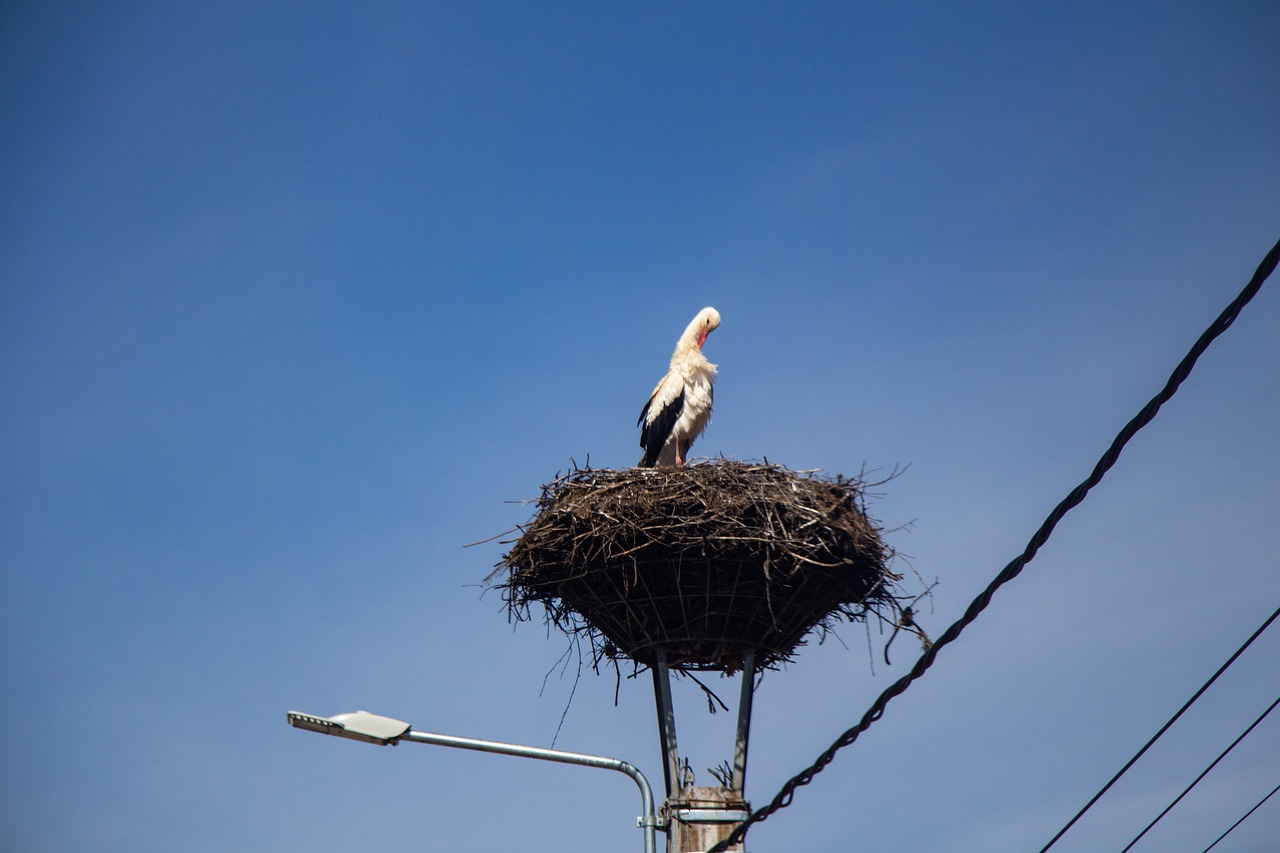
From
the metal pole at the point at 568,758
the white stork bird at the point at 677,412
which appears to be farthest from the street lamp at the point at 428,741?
the white stork bird at the point at 677,412

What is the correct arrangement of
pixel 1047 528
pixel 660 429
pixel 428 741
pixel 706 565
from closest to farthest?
pixel 1047 528, pixel 428 741, pixel 706 565, pixel 660 429

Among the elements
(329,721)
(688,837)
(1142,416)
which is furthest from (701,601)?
(1142,416)

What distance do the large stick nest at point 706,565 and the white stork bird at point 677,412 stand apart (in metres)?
2.82

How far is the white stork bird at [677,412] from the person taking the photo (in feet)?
36.7

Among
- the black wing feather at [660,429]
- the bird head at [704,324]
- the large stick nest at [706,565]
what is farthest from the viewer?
the bird head at [704,324]

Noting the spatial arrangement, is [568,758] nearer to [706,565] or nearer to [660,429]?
[706,565]

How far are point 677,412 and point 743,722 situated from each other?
4.37 meters

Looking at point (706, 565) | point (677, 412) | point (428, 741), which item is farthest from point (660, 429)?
point (428, 741)

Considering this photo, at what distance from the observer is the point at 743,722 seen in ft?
23.9

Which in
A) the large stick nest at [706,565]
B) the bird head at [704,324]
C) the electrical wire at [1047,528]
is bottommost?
the electrical wire at [1047,528]

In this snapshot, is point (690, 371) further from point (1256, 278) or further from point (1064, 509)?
point (1256, 278)

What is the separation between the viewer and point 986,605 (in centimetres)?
387

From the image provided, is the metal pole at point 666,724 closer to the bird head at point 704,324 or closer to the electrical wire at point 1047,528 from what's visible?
the electrical wire at point 1047,528

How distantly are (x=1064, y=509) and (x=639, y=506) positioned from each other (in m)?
4.68
